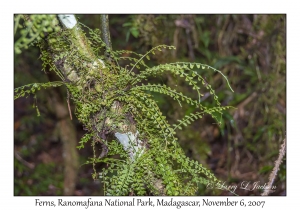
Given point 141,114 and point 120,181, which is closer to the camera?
point 120,181

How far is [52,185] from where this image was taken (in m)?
3.10

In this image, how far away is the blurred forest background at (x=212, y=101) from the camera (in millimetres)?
2672

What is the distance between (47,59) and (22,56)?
2.17 m

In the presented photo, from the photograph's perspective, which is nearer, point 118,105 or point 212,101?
point 118,105

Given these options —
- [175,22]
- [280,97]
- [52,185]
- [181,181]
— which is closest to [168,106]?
[175,22]

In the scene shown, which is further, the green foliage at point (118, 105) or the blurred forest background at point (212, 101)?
the blurred forest background at point (212, 101)

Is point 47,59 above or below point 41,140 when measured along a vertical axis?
above

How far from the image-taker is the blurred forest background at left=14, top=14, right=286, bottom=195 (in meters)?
2.67

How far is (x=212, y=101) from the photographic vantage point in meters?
2.77

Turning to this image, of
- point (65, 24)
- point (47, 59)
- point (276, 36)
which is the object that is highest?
point (276, 36)

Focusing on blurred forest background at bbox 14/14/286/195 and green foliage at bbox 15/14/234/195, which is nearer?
green foliage at bbox 15/14/234/195
